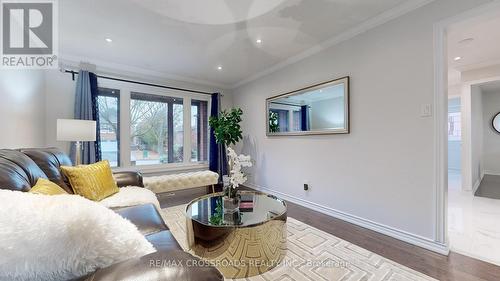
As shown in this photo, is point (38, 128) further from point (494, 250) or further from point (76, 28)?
point (494, 250)

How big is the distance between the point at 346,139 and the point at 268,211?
4.77ft

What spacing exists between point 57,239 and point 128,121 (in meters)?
3.63

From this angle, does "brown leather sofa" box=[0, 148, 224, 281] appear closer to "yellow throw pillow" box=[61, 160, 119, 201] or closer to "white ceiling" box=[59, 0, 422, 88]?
"yellow throw pillow" box=[61, 160, 119, 201]

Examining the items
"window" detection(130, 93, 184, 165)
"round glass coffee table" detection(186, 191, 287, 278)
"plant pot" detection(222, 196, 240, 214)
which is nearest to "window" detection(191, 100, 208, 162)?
"window" detection(130, 93, 184, 165)

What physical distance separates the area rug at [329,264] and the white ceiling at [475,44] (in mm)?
2108

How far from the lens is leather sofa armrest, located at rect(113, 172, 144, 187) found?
2.40 metres

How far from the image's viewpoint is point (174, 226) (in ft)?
7.81

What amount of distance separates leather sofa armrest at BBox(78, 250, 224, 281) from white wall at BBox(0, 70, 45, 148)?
2342 millimetres

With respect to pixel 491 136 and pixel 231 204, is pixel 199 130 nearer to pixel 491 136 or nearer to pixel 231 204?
pixel 231 204

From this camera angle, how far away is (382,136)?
7.45 ft

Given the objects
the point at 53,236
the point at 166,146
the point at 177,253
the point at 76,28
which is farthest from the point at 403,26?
the point at 166,146

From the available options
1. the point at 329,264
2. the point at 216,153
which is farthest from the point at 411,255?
the point at 216,153

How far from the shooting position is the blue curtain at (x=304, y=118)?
3.13 meters

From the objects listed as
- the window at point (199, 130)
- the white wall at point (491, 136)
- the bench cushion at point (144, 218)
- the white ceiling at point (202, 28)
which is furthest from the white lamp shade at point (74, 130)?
the white wall at point (491, 136)
